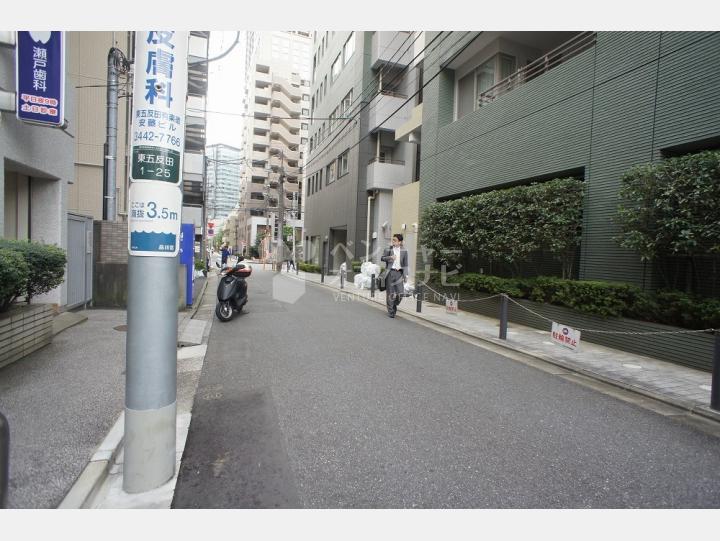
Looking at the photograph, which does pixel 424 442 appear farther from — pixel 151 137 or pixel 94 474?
pixel 151 137

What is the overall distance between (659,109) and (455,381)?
639 cm

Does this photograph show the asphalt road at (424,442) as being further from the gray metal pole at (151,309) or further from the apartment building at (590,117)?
the apartment building at (590,117)

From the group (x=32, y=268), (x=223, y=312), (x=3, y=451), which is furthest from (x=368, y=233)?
(x=3, y=451)

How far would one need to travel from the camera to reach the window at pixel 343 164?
85.9 ft

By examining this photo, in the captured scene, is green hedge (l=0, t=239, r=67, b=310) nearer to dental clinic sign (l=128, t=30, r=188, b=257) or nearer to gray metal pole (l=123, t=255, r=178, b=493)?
gray metal pole (l=123, t=255, r=178, b=493)

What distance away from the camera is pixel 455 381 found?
215 inches

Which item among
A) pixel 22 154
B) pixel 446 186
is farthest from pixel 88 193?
pixel 446 186

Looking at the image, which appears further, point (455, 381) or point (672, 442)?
point (455, 381)

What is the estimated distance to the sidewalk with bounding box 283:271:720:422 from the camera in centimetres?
502

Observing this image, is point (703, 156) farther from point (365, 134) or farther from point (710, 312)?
point (365, 134)

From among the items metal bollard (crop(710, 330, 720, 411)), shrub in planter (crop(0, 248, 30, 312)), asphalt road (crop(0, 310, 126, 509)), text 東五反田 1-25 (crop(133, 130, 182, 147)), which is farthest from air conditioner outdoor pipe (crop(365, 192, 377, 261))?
text 東五反田 1-25 (crop(133, 130, 182, 147))

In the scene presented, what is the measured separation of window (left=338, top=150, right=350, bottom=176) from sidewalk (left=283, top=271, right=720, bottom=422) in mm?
18084

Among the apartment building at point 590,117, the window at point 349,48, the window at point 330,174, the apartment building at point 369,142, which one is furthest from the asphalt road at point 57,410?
the window at point 349,48

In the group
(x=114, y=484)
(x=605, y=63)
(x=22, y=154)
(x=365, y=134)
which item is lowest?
(x=114, y=484)
